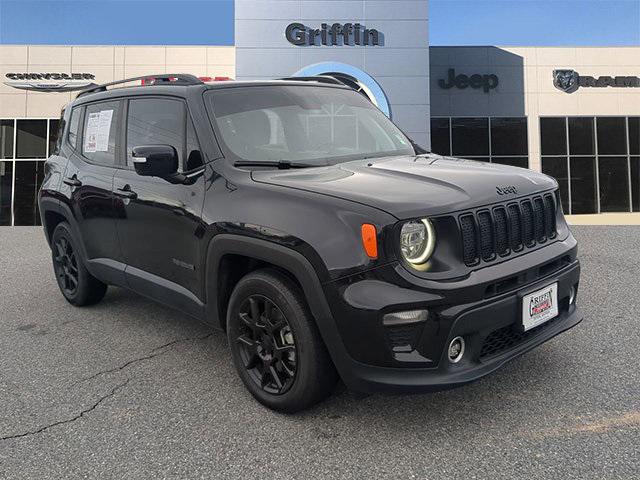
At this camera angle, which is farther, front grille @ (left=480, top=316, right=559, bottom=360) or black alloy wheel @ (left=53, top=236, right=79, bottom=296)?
black alloy wheel @ (left=53, top=236, right=79, bottom=296)

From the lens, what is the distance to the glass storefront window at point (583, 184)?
22.9 meters

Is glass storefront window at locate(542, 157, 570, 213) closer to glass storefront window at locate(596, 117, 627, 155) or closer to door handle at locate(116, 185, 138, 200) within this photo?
glass storefront window at locate(596, 117, 627, 155)

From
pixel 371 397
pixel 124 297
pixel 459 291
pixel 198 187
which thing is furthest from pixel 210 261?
pixel 124 297

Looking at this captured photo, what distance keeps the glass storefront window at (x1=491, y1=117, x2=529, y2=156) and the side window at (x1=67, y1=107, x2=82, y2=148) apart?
20955 millimetres

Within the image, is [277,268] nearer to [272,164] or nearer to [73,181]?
[272,164]

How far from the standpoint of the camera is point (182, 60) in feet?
73.6

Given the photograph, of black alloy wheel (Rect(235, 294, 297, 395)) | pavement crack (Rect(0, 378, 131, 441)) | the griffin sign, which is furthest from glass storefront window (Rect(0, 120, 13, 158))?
black alloy wheel (Rect(235, 294, 297, 395))

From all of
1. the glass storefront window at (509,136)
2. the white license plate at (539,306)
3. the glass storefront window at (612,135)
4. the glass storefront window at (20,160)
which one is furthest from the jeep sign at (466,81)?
the white license plate at (539,306)

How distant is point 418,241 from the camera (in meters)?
2.38

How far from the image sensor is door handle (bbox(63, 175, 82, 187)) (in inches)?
169

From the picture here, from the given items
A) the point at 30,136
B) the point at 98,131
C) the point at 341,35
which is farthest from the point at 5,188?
Result: the point at 98,131

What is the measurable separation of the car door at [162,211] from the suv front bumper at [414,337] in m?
1.17

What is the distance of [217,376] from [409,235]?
1.66 metres

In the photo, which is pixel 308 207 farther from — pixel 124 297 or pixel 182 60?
pixel 182 60
